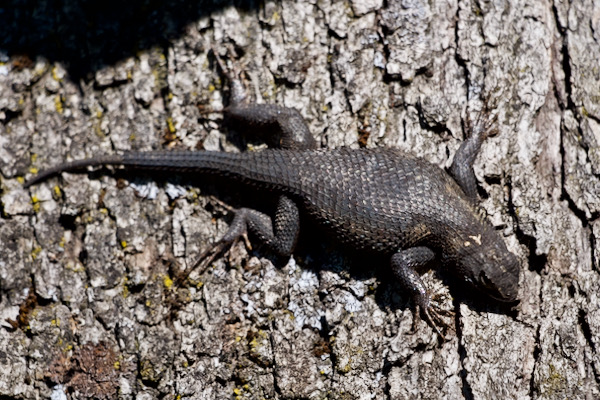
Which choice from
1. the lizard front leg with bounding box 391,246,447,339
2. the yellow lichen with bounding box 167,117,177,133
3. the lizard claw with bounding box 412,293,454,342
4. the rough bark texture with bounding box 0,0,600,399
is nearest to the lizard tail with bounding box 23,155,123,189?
the rough bark texture with bounding box 0,0,600,399

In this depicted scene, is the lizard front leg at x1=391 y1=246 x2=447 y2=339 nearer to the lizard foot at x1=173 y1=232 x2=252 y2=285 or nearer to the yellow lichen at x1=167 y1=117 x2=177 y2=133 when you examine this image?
the lizard foot at x1=173 y1=232 x2=252 y2=285

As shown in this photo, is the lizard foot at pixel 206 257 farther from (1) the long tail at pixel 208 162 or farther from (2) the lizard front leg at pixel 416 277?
(2) the lizard front leg at pixel 416 277

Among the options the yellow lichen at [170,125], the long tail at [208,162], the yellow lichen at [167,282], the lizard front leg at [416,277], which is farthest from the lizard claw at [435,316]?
the yellow lichen at [170,125]

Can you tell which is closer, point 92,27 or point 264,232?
point 264,232

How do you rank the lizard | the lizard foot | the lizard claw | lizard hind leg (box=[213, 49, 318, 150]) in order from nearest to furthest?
the lizard claw < the lizard < the lizard foot < lizard hind leg (box=[213, 49, 318, 150])

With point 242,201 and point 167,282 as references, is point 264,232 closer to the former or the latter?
point 242,201

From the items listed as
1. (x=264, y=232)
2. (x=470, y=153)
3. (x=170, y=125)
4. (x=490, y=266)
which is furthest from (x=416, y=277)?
(x=170, y=125)

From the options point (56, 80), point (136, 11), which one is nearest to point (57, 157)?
point (56, 80)
